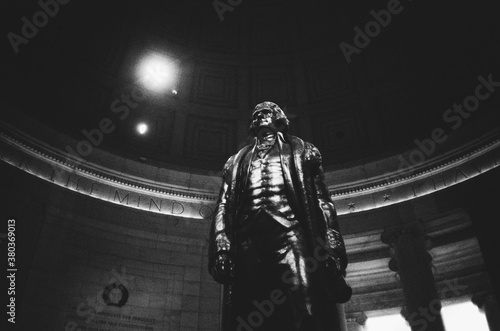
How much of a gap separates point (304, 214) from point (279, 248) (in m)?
0.52

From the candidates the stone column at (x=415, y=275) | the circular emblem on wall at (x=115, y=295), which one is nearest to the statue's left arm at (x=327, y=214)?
the stone column at (x=415, y=275)

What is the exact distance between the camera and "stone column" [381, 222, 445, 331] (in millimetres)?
12211

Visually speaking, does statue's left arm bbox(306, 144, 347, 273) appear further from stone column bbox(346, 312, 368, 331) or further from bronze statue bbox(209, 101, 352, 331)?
stone column bbox(346, 312, 368, 331)

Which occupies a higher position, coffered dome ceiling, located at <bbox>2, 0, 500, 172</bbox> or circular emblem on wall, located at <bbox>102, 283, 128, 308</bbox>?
coffered dome ceiling, located at <bbox>2, 0, 500, 172</bbox>

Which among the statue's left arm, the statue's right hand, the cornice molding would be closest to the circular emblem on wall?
the cornice molding

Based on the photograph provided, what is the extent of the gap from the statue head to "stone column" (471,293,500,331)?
1571 centimetres

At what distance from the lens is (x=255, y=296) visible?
470 centimetres

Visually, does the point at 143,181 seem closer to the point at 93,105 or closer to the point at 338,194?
the point at 93,105

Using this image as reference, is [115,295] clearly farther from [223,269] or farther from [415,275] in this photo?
[223,269]

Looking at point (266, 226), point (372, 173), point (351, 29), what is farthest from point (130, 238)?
point (351, 29)

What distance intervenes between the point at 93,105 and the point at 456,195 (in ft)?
42.4

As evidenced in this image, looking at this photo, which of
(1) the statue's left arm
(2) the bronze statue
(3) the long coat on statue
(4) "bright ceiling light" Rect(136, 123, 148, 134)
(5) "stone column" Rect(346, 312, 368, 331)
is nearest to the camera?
(2) the bronze statue

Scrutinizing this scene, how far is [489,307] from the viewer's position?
711 inches

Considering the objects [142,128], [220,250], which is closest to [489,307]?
[142,128]
